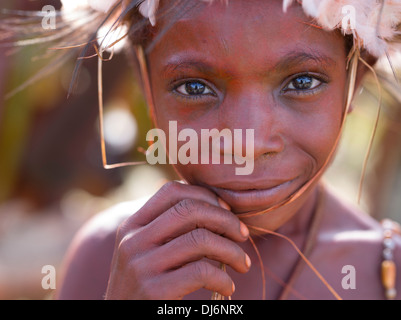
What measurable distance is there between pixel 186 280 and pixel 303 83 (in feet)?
1.85

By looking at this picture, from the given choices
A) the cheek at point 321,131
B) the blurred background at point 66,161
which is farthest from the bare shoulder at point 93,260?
the blurred background at point 66,161

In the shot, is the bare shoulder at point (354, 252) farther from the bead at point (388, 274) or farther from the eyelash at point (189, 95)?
the eyelash at point (189, 95)

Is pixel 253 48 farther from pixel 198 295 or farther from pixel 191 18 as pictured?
pixel 198 295

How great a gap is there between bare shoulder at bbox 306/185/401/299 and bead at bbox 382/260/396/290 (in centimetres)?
2

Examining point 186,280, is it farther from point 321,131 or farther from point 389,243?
point 389,243

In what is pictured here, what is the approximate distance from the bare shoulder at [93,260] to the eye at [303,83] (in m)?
0.73

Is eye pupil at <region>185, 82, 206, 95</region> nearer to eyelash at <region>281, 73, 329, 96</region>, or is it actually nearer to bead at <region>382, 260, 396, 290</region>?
eyelash at <region>281, 73, 329, 96</region>

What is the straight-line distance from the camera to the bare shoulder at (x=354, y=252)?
5.08 feet

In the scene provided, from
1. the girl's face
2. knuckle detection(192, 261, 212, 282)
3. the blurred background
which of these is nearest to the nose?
the girl's face

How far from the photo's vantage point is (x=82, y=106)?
13.4ft

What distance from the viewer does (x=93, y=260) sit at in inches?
68.4

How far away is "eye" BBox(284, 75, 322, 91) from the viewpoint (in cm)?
122

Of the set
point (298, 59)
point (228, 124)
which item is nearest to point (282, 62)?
point (298, 59)

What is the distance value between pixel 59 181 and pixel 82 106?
0.74 m
